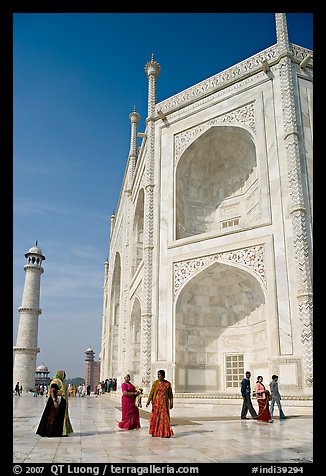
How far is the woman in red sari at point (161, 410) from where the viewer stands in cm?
641

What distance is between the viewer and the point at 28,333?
3169 centimetres

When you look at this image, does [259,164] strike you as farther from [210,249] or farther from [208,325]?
[208,325]

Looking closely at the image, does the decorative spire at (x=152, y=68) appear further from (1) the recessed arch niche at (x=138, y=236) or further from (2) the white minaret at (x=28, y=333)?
(2) the white minaret at (x=28, y=333)

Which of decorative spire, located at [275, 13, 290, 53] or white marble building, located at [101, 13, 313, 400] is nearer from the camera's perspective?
white marble building, located at [101, 13, 313, 400]

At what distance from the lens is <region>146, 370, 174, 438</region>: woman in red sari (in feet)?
21.0

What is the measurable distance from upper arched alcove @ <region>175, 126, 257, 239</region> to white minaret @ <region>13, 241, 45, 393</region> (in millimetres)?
20491

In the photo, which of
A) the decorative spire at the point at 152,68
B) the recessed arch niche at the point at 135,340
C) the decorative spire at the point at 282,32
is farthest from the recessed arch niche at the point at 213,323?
the decorative spire at the point at 152,68

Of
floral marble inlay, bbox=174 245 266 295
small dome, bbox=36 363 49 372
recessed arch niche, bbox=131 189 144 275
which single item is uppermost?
recessed arch niche, bbox=131 189 144 275

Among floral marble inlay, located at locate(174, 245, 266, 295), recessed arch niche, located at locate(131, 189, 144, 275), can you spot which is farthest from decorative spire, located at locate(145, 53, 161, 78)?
floral marble inlay, located at locate(174, 245, 266, 295)

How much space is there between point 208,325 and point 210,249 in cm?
279

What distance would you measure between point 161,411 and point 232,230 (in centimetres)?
804

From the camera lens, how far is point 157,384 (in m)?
7.19

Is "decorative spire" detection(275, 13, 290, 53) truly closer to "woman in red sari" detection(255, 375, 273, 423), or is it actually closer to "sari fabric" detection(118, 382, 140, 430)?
"woman in red sari" detection(255, 375, 273, 423)

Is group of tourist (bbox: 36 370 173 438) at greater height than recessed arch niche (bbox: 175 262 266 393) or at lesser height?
lesser
